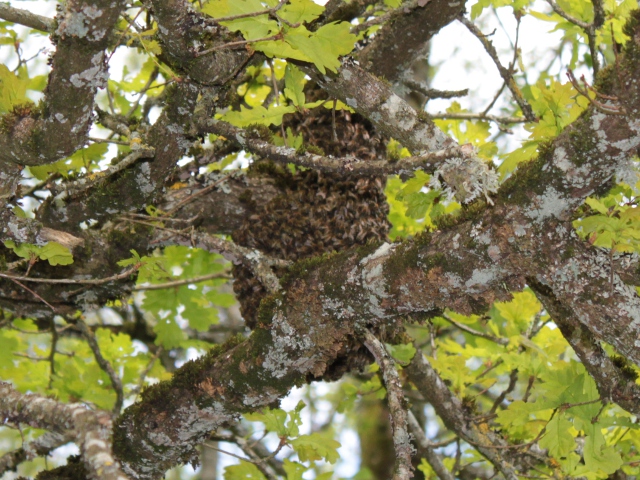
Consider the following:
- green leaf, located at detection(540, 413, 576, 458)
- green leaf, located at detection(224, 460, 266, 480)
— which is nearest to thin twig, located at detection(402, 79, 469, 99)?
green leaf, located at detection(540, 413, 576, 458)

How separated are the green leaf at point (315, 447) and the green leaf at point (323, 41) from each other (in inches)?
72.0

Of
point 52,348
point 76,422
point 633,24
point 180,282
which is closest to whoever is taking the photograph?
point 76,422

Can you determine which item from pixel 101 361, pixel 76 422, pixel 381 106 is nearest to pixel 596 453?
pixel 381 106

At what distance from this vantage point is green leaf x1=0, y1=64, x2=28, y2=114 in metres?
2.14

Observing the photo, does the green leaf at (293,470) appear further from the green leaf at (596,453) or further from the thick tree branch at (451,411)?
the green leaf at (596,453)

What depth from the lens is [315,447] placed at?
2.93 meters

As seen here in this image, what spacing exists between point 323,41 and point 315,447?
196cm

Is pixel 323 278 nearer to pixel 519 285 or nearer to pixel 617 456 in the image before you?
pixel 519 285

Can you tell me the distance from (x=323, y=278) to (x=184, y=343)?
2283 millimetres

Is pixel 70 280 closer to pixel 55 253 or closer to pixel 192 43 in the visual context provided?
pixel 55 253

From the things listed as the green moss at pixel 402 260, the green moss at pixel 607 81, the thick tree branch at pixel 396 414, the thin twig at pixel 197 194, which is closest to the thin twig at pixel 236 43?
the green moss at pixel 402 260

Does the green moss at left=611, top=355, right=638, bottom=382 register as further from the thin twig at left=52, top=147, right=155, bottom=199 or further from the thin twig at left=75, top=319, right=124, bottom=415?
the thin twig at left=75, top=319, right=124, bottom=415

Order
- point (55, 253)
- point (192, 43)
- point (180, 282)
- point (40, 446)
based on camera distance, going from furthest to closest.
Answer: point (180, 282) < point (40, 446) < point (55, 253) < point (192, 43)

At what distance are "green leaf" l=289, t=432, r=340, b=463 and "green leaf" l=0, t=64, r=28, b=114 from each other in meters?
1.91
